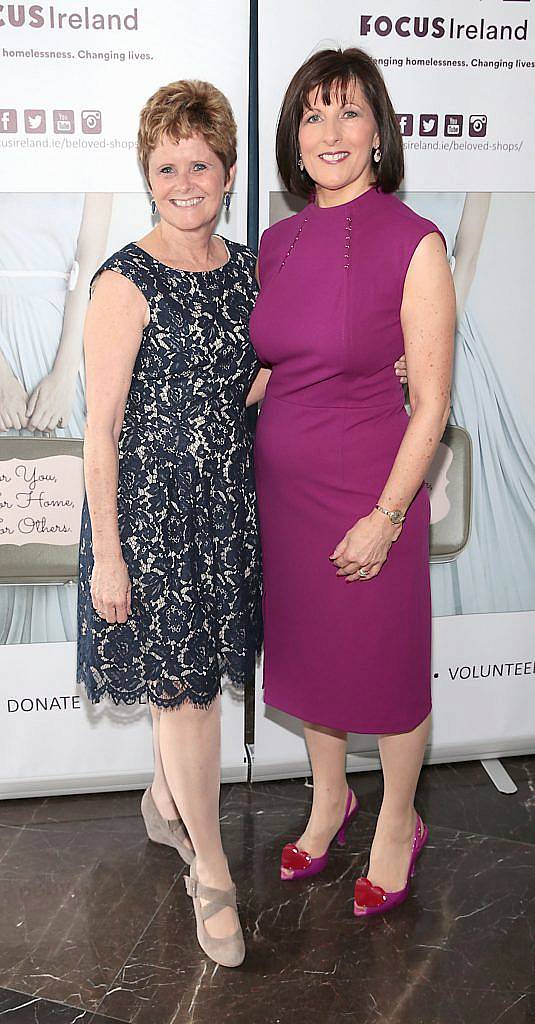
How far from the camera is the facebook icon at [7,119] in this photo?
234cm

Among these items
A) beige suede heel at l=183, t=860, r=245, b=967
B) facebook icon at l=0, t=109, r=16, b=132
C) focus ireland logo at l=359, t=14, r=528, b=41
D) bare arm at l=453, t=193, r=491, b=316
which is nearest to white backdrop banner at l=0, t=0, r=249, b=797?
facebook icon at l=0, t=109, r=16, b=132

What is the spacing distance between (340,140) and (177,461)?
69cm

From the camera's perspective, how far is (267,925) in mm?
2270

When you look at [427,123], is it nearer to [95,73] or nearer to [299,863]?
[95,73]

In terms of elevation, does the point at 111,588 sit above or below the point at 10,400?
below

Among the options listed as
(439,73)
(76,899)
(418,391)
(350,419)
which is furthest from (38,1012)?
(439,73)

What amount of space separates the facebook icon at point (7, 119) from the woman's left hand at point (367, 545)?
1238mm

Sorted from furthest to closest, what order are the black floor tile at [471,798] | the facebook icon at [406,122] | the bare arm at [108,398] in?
the black floor tile at [471,798]
the facebook icon at [406,122]
the bare arm at [108,398]

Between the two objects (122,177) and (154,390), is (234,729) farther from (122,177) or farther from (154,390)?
(122,177)

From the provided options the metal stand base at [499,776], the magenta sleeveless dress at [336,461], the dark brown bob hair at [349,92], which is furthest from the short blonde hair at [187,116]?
the metal stand base at [499,776]

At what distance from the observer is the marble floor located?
204cm

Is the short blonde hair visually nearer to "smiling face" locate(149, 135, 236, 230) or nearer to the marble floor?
"smiling face" locate(149, 135, 236, 230)

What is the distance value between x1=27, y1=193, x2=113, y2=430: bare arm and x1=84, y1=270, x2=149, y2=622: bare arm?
573 mm

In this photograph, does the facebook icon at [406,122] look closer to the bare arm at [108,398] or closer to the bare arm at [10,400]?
the bare arm at [108,398]
